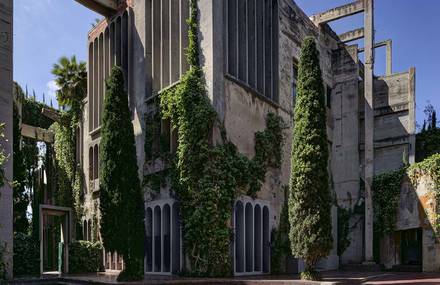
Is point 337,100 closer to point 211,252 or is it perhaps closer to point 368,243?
point 368,243

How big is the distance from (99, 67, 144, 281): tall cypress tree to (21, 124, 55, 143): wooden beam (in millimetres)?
13942

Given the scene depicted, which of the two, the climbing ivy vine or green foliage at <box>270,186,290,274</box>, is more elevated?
the climbing ivy vine

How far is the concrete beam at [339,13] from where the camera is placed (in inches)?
1065

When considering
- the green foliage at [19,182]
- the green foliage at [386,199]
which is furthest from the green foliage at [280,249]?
the green foliage at [19,182]

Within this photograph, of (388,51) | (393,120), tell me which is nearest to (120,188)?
(393,120)

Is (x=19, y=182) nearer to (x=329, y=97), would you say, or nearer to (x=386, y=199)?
(x=329, y=97)

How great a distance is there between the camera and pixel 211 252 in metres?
16.5

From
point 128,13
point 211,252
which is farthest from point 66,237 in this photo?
point 128,13

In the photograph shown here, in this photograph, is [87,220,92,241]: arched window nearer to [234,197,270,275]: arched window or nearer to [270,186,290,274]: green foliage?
[234,197,270,275]: arched window

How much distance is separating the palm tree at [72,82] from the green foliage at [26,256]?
432 inches

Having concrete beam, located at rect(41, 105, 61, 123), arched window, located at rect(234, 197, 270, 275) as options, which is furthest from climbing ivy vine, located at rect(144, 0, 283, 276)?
concrete beam, located at rect(41, 105, 61, 123)

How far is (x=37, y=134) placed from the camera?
1140 inches

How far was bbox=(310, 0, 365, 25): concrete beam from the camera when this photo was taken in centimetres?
2705

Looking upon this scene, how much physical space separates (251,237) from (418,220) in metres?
10.4
